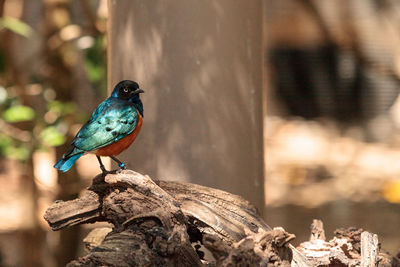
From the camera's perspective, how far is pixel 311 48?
610 cm

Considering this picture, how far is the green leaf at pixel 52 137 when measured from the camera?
319 cm

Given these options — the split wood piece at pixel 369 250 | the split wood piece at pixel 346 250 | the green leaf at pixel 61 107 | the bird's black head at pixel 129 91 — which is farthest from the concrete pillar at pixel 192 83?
the green leaf at pixel 61 107

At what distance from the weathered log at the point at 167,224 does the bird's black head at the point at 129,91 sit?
0.80 feet

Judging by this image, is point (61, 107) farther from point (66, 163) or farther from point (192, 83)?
point (66, 163)

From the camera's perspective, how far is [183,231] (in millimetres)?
1462

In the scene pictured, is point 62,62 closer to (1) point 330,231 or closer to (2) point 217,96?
(2) point 217,96

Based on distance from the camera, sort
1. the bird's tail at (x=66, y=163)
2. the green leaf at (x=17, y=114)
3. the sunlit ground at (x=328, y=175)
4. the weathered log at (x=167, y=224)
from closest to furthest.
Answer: the weathered log at (x=167, y=224)
the bird's tail at (x=66, y=163)
the green leaf at (x=17, y=114)
the sunlit ground at (x=328, y=175)

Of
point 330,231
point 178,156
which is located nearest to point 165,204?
point 178,156

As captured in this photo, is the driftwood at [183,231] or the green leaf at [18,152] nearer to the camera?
the driftwood at [183,231]

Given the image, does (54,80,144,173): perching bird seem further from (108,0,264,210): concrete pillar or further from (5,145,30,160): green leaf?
(5,145,30,160): green leaf

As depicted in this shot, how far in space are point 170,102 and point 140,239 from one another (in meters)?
Result: 0.60

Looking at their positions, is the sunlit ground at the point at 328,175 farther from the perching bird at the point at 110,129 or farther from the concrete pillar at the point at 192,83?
the perching bird at the point at 110,129

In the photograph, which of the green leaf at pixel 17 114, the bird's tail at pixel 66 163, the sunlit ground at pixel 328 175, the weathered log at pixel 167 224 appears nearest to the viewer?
the weathered log at pixel 167 224

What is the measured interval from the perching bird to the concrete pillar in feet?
0.76
